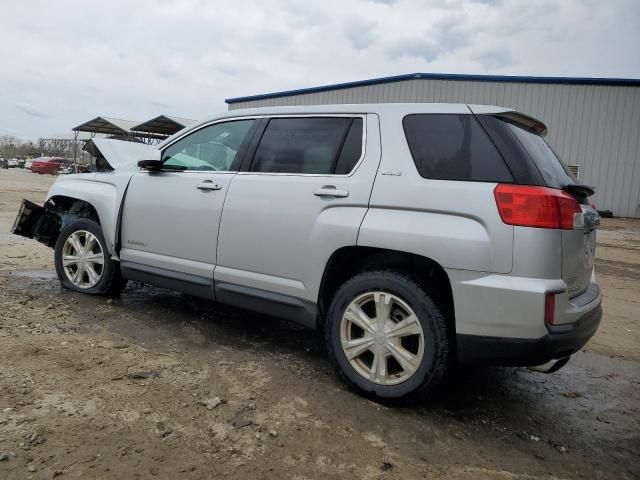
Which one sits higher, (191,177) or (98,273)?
(191,177)

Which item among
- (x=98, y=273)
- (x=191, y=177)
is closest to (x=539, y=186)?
(x=191, y=177)

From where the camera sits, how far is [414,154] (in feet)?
9.71

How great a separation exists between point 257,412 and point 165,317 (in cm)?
194

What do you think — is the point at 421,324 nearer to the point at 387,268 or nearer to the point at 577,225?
the point at 387,268

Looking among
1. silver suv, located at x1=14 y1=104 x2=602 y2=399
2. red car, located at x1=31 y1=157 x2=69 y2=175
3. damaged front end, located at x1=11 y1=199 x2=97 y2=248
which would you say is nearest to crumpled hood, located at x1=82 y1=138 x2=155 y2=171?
silver suv, located at x1=14 y1=104 x2=602 y2=399

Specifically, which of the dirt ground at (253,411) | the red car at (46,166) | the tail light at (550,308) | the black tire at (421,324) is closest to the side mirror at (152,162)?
the dirt ground at (253,411)

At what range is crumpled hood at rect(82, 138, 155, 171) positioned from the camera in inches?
182

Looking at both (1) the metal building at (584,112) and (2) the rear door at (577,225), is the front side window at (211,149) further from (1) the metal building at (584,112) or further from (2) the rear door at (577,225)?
(1) the metal building at (584,112)

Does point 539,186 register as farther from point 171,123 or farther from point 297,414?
point 171,123

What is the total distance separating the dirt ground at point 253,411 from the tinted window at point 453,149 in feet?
4.62

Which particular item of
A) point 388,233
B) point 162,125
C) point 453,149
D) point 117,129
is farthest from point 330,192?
point 117,129

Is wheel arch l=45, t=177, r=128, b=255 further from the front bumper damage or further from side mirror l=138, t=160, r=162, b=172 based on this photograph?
side mirror l=138, t=160, r=162, b=172

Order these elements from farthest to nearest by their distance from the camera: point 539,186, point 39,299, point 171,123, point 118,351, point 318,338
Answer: point 171,123
point 39,299
point 318,338
point 118,351
point 539,186

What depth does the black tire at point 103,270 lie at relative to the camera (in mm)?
4562
